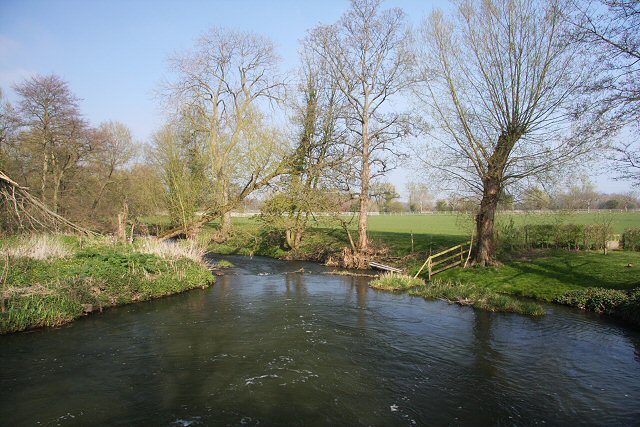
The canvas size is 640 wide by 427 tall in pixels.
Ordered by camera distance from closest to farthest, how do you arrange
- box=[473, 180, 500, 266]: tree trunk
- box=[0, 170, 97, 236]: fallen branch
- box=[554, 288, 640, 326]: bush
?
box=[0, 170, 97, 236]: fallen branch, box=[554, 288, 640, 326]: bush, box=[473, 180, 500, 266]: tree trunk

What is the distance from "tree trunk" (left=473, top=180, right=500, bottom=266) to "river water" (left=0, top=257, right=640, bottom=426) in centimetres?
597

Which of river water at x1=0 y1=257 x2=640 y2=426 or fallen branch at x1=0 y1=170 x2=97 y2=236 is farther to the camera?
fallen branch at x1=0 y1=170 x2=97 y2=236

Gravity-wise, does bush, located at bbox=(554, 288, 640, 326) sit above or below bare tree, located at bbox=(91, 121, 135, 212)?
below

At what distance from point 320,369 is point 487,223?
14740 mm

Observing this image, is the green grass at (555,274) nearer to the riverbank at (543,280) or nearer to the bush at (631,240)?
the riverbank at (543,280)

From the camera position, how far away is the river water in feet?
23.5

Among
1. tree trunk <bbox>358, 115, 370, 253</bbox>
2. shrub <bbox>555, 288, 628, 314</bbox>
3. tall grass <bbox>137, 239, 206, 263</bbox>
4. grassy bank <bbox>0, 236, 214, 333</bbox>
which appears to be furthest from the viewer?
tree trunk <bbox>358, 115, 370, 253</bbox>

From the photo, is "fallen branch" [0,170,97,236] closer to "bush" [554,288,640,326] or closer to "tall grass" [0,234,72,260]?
"tall grass" [0,234,72,260]

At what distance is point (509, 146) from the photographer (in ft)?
61.3

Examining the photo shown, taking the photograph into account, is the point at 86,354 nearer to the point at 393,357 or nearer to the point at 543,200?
the point at 393,357

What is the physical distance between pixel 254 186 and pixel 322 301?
10145 millimetres

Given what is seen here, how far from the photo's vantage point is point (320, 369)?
29.9 ft

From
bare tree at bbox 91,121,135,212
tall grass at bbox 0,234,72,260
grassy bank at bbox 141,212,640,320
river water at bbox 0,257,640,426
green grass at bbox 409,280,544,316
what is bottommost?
river water at bbox 0,257,640,426

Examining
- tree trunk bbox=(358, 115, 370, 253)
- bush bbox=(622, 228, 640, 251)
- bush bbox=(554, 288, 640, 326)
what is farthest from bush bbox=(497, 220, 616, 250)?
tree trunk bbox=(358, 115, 370, 253)
